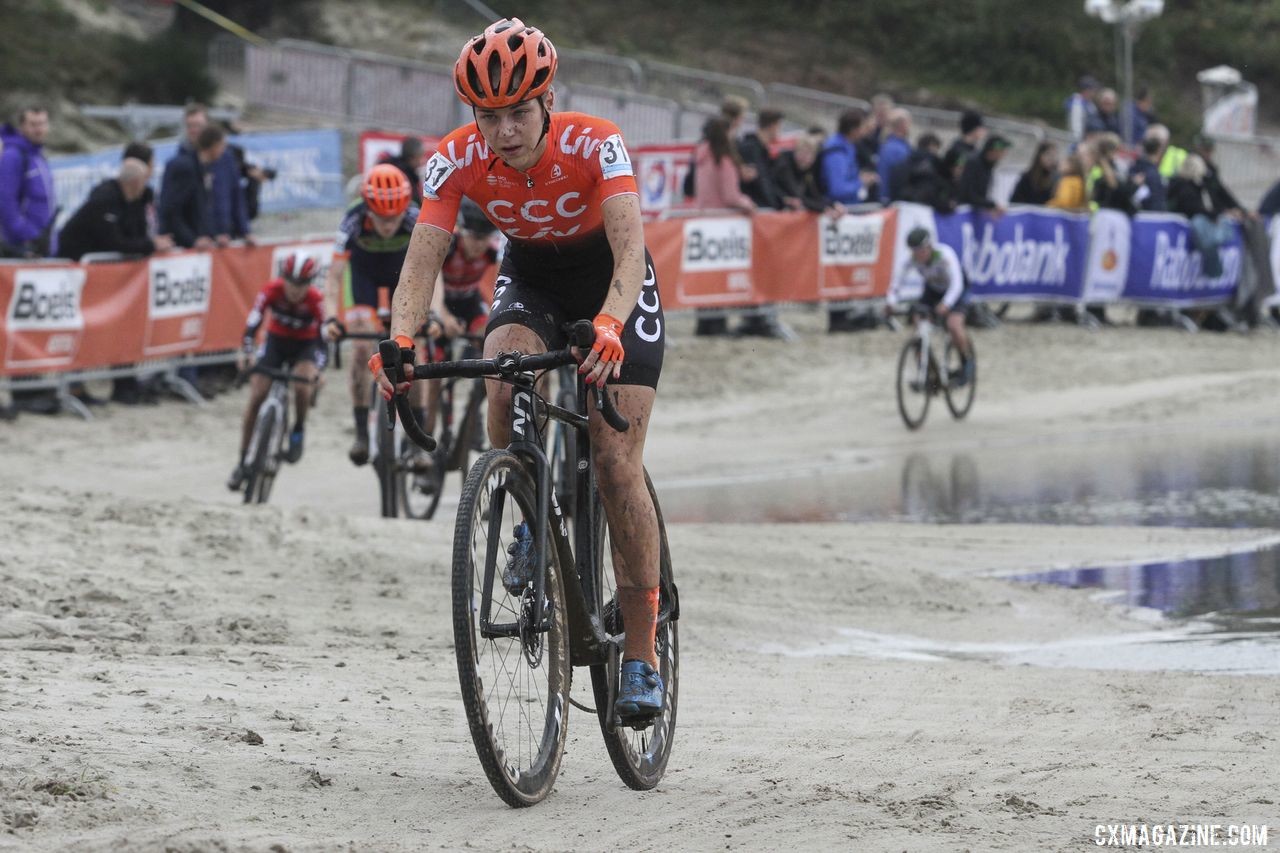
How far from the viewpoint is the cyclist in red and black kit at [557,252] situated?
5.51m

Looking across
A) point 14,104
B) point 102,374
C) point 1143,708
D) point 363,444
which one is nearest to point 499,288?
point 1143,708

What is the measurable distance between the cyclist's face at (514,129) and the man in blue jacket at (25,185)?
1090cm

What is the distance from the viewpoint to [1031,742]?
253 inches

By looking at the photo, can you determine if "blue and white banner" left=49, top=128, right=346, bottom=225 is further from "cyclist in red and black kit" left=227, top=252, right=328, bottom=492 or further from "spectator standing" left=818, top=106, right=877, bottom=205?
"cyclist in red and black kit" left=227, top=252, right=328, bottom=492

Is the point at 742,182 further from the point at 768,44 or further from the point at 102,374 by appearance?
the point at 768,44

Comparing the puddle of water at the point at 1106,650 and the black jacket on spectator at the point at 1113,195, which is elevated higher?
the black jacket on spectator at the point at 1113,195

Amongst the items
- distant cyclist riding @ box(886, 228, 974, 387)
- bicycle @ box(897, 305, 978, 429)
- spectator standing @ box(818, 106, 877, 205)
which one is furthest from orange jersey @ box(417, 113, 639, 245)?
spectator standing @ box(818, 106, 877, 205)

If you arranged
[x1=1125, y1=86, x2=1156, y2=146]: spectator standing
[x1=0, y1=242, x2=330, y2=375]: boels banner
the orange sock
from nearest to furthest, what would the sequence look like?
the orange sock, [x1=0, y1=242, x2=330, y2=375]: boels banner, [x1=1125, y1=86, x2=1156, y2=146]: spectator standing

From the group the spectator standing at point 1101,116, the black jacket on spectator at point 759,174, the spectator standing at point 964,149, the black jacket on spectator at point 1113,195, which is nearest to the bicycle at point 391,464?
the black jacket on spectator at point 759,174

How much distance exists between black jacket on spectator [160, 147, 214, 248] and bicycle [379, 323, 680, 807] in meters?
11.5

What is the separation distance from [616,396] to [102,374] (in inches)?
446

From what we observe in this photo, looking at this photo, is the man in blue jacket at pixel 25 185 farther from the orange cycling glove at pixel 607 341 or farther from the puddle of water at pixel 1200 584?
the orange cycling glove at pixel 607 341

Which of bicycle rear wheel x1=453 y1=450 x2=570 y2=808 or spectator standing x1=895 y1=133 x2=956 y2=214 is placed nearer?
bicycle rear wheel x1=453 y1=450 x2=570 y2=808

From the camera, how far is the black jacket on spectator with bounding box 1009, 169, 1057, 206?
24.0m
